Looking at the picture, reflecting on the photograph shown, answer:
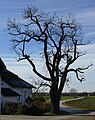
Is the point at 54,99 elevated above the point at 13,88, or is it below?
below

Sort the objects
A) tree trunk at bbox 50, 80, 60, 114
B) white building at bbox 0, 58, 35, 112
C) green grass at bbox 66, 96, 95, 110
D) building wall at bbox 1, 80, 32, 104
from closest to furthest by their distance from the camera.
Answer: tree trunk at bbox 50, 80, 60, 114, white building at bbox 0, 58, 35, 112, building wall at bbox 1, 80, 32, 104, green grass at bbox 66, 96, 95, 110

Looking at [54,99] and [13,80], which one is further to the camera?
[13,80]

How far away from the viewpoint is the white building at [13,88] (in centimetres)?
5809

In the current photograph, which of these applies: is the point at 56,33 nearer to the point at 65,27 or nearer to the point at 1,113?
→ the point at 65,27

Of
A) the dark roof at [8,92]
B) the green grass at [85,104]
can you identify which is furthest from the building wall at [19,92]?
the green grass at [85,104]

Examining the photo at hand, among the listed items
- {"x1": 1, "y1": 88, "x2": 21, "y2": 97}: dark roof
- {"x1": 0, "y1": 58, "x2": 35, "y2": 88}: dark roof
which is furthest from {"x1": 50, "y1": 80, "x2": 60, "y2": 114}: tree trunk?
{"x1": 0, "y1": 58, "x2": 35, "y2": 88}: dark roof

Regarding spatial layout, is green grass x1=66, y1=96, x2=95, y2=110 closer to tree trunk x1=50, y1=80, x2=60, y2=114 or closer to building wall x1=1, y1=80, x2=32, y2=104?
building wall x1=1, y1=80, x2=32, y2=104

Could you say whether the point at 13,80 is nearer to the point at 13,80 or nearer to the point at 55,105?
the point at 13,80

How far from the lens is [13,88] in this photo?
6197cm

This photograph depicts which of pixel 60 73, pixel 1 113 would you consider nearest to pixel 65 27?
pixel 60 73

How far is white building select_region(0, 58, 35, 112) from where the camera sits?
58.1m

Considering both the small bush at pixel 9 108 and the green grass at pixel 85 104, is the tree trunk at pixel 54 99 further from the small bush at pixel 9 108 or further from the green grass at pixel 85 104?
the green grass at pixel 85 104

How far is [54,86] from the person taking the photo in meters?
50.9

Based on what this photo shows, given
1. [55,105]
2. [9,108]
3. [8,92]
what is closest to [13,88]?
[8,92]
